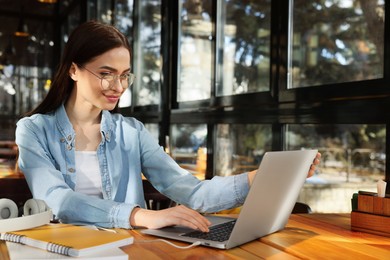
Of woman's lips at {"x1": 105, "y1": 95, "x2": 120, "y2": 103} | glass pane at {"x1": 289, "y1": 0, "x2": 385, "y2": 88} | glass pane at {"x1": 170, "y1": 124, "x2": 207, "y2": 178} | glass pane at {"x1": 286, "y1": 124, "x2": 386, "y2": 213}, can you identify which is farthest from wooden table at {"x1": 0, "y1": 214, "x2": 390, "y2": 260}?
glass pane at {"x1": 170, "y1": 124, "x2": 207, "y2": 178}

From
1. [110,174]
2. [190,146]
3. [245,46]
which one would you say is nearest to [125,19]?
[190,146]

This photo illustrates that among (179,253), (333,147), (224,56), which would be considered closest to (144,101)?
(224,56)

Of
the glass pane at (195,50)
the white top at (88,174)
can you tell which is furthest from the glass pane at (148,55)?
the white top at (88,174)

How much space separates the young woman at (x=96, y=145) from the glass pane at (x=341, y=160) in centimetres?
76

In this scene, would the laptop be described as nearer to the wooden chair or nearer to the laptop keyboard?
the laptop keyboard

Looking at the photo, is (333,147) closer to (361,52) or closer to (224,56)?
(361,52)

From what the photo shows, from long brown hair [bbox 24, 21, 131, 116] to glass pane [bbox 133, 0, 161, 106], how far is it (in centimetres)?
248

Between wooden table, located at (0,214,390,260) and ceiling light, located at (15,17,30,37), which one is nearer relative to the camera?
wooden table, located at (0,214,390,260)

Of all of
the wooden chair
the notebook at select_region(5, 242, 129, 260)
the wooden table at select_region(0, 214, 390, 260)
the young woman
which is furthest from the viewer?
the wooden chair

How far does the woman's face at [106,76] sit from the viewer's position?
1.79m

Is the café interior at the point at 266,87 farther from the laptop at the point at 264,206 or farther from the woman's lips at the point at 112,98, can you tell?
the woman's lips at the point at 112,98

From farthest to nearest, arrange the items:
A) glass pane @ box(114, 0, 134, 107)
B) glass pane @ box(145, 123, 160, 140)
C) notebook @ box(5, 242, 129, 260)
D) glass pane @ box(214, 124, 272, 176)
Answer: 1. glass pane @ box(114, 0, 134, 107)
2. glass pane @ box(145, 123, 160, 140)
3. glass pane @ box(214, 124, 272, 176)
4. notebook @ box(5, 242, 129, 260)

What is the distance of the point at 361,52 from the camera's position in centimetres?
228

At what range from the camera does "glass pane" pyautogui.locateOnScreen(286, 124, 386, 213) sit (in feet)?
7.09
